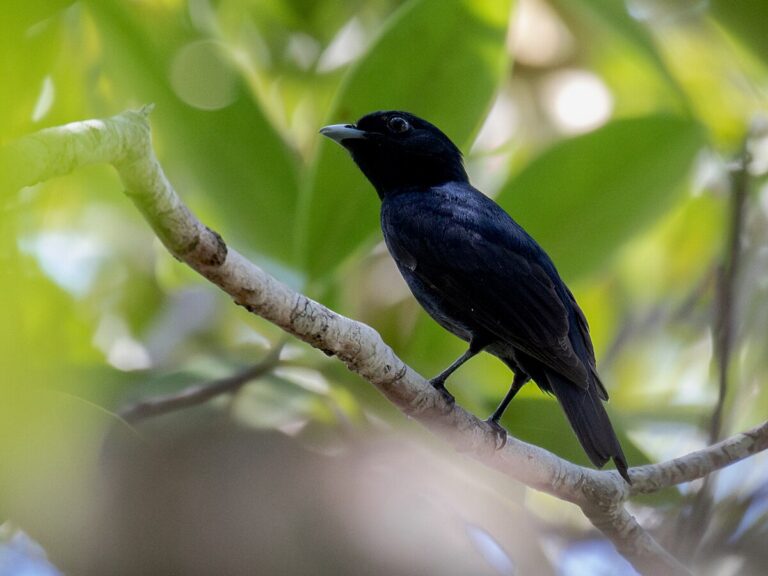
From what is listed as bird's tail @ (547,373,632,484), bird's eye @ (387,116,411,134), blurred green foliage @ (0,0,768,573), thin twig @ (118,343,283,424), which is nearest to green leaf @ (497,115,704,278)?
blurred green foliage @ (0,0,768,573)

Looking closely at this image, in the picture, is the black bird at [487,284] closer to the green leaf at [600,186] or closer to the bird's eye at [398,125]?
the bird's eye at [398,125]

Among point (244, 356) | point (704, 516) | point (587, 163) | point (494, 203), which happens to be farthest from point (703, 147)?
point (244, 356)

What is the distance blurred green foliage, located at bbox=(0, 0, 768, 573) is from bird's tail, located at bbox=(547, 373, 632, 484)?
371 mm

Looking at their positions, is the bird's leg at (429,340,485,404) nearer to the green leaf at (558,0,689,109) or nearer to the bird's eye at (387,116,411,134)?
the bird's eye at (387,116,411,134)

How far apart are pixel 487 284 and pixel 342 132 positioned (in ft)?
2.57

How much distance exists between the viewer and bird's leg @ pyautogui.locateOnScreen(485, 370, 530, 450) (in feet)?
8.77

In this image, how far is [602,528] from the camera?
9.39 feet

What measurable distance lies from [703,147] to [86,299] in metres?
2.24

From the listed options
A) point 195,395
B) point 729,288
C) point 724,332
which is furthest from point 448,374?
point 729,288

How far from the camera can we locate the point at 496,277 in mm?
3004

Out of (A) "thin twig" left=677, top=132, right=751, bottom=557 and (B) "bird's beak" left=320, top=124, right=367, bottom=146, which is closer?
(A) "thin twig" left=677, top=132, right=751, bottom=557

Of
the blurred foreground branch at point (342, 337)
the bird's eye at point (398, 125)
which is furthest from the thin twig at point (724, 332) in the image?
the bird's eye at point (398, 125)

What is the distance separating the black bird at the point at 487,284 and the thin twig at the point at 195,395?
21.3 inches

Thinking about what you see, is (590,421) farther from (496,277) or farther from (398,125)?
(398,125)
